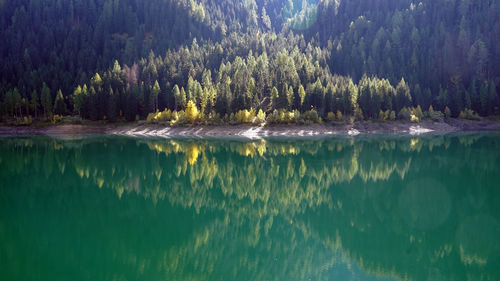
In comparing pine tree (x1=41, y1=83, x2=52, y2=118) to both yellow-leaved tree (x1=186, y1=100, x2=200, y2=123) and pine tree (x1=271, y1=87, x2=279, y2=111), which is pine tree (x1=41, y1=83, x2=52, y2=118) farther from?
pine tree (x1=271, y1=87, x2=279, y2=111)

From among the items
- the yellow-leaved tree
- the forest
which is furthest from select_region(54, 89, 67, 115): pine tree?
the yellow-leaved tree

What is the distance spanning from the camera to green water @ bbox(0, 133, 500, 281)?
35.5 ft

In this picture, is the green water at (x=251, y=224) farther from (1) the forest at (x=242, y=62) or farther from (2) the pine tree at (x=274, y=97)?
(2) the pine tree at (x=274, y=97)

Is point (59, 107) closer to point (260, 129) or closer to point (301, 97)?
point (260, 129)

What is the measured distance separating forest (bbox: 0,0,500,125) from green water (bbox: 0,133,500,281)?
5181 cm

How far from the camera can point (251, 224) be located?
15.1 meters

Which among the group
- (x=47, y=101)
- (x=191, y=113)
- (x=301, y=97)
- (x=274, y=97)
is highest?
(x=47, y=101)

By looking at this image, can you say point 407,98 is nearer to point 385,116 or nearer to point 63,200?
point 385,116

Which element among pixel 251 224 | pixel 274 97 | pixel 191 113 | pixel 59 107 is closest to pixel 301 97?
pixel 274 97

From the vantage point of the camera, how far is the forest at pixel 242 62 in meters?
81.8

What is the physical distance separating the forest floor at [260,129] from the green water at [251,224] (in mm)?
45392

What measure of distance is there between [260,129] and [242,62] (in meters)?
38.0

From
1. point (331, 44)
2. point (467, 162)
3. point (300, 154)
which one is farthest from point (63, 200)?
point (331, 44)

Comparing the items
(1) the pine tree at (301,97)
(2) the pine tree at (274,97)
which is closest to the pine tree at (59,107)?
(2) the pine tree at (274,97)
